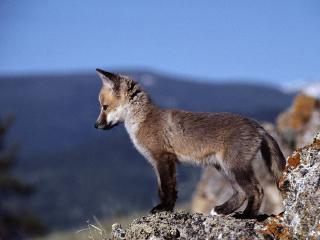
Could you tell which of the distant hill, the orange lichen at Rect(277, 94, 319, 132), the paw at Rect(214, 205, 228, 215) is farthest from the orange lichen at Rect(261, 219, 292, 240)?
the distant hill

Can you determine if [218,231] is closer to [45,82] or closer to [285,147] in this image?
[285,147]

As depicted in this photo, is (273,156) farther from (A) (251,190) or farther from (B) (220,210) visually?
(B) (220,210)

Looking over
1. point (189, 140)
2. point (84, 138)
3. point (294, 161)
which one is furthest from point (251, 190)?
point (84, 138)

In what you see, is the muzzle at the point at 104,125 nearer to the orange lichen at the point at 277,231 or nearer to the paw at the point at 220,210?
the paw at the point at 220,210

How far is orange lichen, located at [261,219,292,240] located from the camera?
223 inches

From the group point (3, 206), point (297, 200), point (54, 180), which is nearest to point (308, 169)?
point (297, 200)

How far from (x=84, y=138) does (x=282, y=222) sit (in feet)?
361

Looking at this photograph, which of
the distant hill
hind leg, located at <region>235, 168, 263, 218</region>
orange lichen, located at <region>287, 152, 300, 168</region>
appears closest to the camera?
orange lichen, located at <region>287, 152, 300, 168</region>

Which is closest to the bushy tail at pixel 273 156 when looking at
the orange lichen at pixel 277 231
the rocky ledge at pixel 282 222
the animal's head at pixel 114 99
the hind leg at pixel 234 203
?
the hind leg at pixel 234 203

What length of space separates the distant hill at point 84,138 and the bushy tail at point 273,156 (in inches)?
391

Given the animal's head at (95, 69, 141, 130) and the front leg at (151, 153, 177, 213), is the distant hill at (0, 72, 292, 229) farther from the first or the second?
the front leg at (151, 153, 177, 213)

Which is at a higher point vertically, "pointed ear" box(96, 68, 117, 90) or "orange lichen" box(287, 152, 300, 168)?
"pointed ear" box(96, 68, 117, 90)

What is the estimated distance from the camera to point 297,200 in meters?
5.70

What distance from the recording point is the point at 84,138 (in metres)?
115
